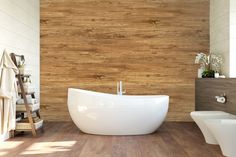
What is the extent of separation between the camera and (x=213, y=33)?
20.5ft

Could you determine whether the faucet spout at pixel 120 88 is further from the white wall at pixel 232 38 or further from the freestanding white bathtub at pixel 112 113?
the white wall at pixel 232 38

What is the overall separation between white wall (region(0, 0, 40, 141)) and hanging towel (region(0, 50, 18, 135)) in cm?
19

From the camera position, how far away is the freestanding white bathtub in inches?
195

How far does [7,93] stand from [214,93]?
2.97 metres

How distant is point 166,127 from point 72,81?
1.96m

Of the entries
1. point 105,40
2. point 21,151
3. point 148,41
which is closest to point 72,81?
point 105,40

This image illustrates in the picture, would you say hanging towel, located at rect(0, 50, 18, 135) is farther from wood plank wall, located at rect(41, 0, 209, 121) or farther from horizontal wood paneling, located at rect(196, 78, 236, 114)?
horizontal wood paneling, located at rect(196, 78, 236, 114)

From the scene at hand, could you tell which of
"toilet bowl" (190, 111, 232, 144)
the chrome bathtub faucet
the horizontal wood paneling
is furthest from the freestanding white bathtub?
the chrome bathtub faucet

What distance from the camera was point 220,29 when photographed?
227 inches

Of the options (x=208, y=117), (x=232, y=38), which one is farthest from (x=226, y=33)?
(x=208, y=117)

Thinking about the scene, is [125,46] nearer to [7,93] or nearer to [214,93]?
[214,93]

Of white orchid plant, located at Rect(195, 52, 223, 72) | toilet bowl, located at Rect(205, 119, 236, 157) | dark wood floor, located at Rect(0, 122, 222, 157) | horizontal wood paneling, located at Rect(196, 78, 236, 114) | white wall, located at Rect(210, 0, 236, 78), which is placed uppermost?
white wall, located at Rect(210, 0, 236, 78)

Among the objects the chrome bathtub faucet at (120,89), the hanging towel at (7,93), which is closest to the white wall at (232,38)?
the chrome bathtub faucet at (120,89)

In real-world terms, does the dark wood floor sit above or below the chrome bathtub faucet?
below
